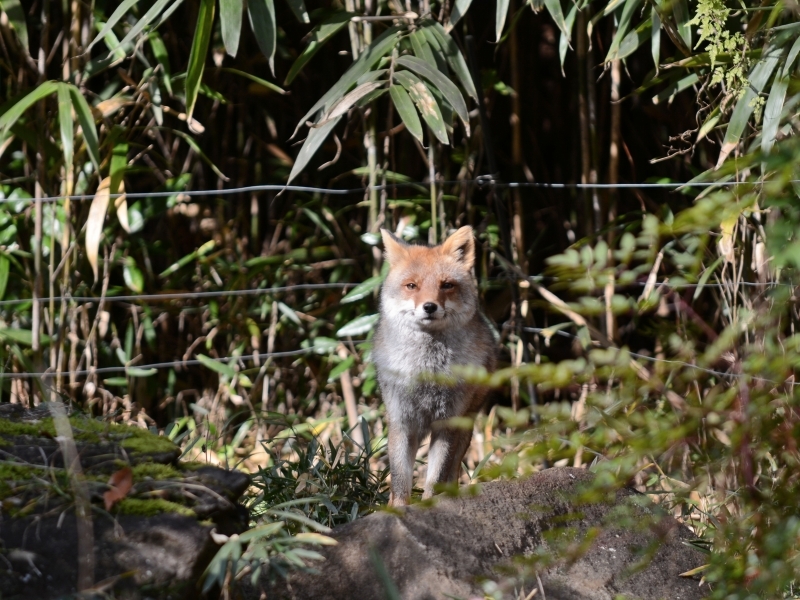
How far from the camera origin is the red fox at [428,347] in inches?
163

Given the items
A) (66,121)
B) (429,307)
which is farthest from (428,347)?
(66,121)

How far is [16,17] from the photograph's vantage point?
15.4 ft

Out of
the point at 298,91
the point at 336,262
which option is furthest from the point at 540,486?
the point at 298,91

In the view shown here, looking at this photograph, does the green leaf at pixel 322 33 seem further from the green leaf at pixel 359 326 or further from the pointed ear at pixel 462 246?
the green leaf at pixel 359 326

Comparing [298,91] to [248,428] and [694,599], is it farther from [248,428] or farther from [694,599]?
[694,599]

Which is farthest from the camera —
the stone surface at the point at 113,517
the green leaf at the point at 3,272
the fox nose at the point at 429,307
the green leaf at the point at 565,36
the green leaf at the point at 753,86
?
the green leaf at the point at 3,272

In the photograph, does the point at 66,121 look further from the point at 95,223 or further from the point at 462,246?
the point at 462,246

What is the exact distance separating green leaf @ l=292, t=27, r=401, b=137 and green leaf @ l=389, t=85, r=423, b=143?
240mm

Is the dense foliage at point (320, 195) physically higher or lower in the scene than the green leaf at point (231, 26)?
lower

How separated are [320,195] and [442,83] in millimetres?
1842

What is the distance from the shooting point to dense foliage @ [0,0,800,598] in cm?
432

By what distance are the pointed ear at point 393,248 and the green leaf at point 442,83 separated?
26.9 inches

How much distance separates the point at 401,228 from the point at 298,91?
4.45ft

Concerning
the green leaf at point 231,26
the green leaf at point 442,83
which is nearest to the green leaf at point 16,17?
the green leaf at point 231,26
